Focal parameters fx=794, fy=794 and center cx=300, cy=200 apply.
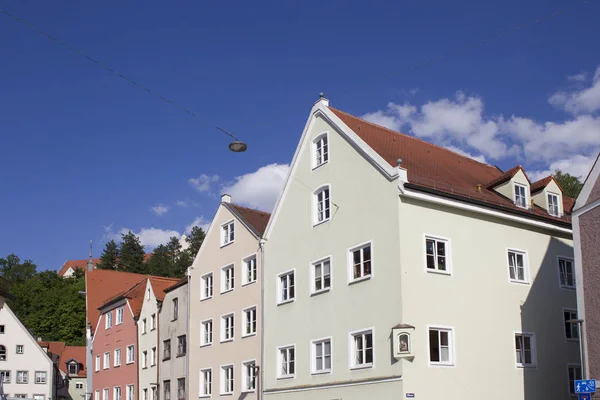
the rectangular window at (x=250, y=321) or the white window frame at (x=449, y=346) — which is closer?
the white window frame at (x=449, y=346)

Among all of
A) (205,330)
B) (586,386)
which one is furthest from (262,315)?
(586,386)

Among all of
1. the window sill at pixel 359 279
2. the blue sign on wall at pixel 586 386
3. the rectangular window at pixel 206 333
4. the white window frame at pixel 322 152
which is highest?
the white window frame at pixel 322 152

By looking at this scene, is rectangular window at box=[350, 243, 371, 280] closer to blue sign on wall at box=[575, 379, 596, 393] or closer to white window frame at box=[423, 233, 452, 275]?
white window frame at box=[423, 233, 452, 275]

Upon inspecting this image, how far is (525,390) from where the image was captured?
32125mm

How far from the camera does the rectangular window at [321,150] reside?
1431 inches

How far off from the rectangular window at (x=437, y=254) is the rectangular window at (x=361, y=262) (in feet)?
7.88

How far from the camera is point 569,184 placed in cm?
6550

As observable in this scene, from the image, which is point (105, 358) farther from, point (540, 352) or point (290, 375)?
point (540, 352)

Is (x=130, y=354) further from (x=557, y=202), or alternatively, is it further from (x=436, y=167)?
(x=557, y=202)

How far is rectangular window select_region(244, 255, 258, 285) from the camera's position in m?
41.1

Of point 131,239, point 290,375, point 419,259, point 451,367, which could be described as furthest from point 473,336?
point 131,239

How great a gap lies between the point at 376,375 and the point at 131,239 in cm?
10701

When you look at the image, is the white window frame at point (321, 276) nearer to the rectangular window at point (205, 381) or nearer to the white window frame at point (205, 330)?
the white window frame at point (205, 330)

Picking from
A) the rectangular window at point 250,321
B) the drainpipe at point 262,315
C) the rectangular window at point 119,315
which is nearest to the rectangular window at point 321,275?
the drainpipe at point 262,315
